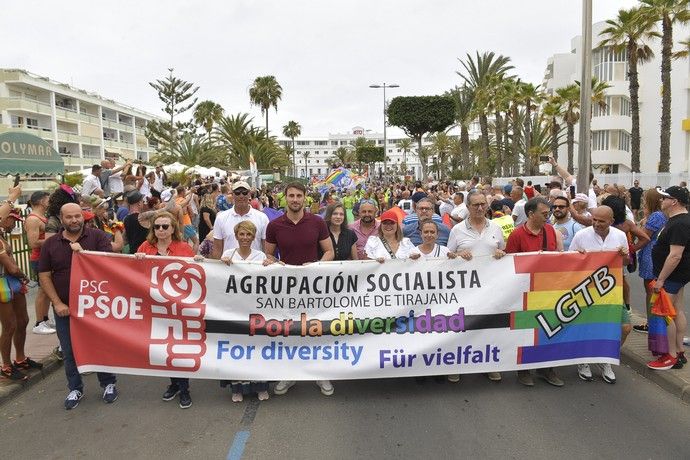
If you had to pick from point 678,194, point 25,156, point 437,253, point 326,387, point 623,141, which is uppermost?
point 623,141

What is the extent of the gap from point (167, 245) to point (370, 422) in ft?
8.18

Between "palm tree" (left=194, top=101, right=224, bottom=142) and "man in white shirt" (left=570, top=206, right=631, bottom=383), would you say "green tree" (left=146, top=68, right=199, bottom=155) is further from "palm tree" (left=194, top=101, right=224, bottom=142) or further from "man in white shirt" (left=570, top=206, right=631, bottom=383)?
"man in white shirt" (left=570, top=206, right=631, bottom=383)

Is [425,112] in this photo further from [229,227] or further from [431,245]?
[431,245]

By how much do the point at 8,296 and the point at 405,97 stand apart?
42510 millimetres

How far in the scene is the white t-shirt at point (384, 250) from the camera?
5250mm

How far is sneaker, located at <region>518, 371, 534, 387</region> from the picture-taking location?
5191mm

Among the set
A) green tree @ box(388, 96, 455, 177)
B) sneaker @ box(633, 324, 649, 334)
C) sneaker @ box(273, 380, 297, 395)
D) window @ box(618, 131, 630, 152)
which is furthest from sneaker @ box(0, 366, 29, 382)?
window @ box(618, 131, 630, 152)

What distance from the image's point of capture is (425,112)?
4409cm

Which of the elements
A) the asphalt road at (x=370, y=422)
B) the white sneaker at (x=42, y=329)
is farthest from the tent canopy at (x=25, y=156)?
the asphalt road at (x=370, y=422)

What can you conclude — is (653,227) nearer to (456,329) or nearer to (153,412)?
(456,329)

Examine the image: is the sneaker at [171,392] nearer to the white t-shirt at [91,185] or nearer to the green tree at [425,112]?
the white t-shirt at [91,185]

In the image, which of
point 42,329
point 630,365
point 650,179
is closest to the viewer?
point 630,365

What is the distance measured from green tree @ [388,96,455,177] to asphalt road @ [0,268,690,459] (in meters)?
39.4

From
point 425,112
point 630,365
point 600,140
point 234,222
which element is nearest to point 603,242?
point 630,365
